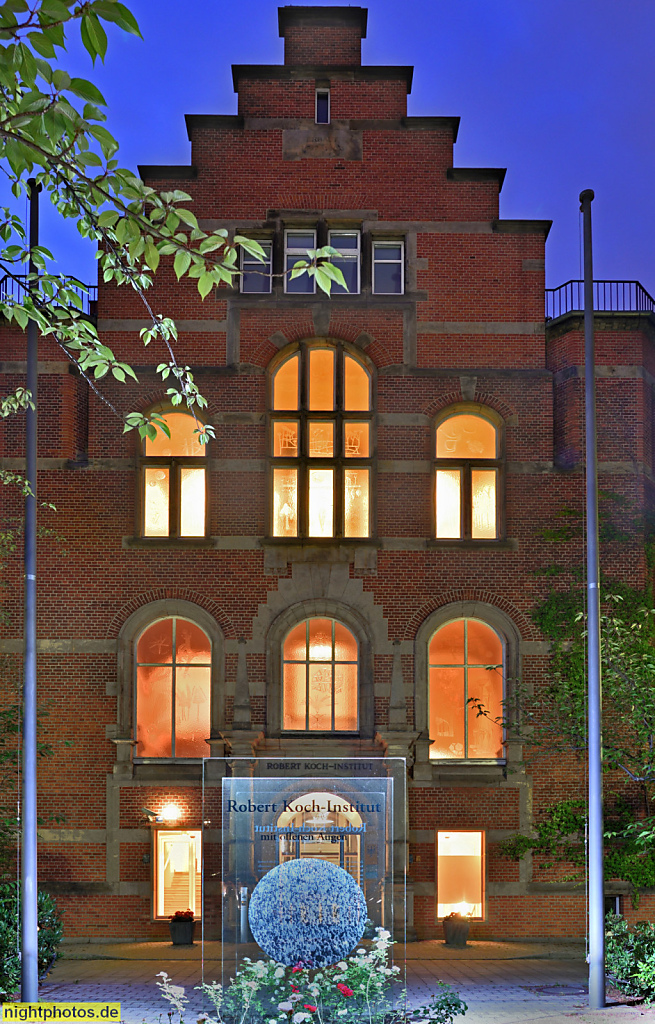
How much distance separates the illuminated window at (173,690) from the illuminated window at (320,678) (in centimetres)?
172

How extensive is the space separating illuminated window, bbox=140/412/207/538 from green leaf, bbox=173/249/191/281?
14.2m

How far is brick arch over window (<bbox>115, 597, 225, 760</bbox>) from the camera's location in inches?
769

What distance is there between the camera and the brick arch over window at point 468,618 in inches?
778

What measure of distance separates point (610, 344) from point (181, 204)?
9912 millimetres

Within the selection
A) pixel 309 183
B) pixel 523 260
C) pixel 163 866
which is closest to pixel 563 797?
pixel 163 866

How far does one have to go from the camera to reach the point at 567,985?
15578 millimetres

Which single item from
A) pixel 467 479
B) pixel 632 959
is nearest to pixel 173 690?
pixel 467 479

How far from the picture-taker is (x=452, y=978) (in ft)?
52.0

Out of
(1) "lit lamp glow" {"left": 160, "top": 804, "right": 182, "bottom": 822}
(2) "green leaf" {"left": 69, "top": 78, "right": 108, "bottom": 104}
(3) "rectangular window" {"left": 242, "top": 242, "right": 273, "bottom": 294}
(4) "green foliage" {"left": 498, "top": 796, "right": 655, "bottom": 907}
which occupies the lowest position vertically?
(4) "green foliage" {"left": 498, "top": 796, "right": 655, "bottom": 907}

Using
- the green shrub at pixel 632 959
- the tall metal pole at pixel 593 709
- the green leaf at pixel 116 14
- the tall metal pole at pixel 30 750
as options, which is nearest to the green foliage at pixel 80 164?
the green leaf at pixel 116 14

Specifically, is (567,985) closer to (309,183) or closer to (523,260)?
(523,260)

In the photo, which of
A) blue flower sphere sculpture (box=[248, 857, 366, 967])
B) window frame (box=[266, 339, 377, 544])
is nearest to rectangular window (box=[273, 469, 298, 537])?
window frame (box=[266, 339, 377, 544])

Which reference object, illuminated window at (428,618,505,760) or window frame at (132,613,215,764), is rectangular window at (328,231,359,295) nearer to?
illuminated window at (428,618,505,760)

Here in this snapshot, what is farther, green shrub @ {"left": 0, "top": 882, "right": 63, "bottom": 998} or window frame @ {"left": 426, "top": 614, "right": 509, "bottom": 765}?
window frame @ {"left": 426, "top": 614, "right": 509, "bottom": 765}
